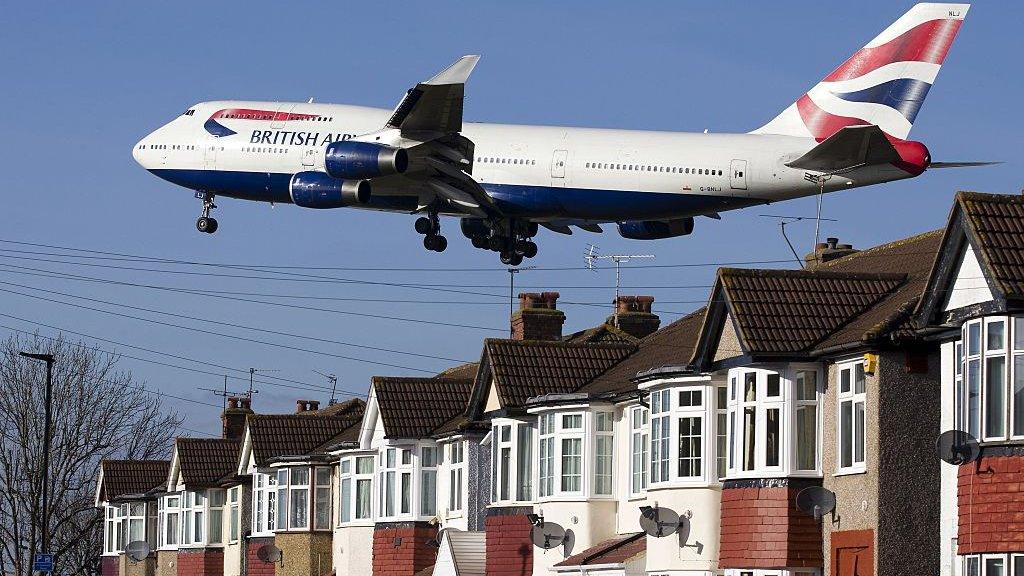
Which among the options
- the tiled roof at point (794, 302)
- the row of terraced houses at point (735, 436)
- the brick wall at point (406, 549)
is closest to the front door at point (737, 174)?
the row of terraced houses at point (735, 436)

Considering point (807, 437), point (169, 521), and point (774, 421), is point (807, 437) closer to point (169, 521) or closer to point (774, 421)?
point (774, 421)

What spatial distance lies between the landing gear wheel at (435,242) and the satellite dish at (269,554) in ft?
32.8

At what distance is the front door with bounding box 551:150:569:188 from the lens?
5768 centimetres

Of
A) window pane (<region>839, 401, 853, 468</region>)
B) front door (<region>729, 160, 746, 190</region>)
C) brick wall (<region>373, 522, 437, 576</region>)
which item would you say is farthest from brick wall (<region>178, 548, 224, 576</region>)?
window pane (<region>839, 401, 853, 468</region>)

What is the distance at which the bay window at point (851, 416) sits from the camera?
31047 millimetres

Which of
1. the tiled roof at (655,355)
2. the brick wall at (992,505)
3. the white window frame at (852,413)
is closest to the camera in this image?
the brick wall at (992,505)

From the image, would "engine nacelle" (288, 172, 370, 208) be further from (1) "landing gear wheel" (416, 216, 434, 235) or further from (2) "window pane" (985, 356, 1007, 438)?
(2) "window pane" (985, 356, 1007, 438)

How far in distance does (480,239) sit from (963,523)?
119ft

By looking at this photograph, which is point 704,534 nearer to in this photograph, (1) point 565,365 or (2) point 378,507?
(1) point 565,365

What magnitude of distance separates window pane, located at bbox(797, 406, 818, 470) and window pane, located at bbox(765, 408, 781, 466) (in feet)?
1.26

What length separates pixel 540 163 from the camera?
191 feet

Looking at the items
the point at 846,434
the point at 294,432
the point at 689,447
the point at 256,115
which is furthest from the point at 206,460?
the point at 846,434

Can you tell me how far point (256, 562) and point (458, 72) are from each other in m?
18.8

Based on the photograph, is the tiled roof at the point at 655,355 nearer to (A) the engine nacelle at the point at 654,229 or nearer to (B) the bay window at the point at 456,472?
(B) the bay window at the point at 456,472
